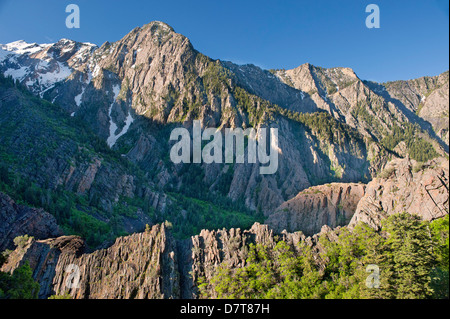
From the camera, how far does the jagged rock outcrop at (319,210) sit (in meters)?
71.2

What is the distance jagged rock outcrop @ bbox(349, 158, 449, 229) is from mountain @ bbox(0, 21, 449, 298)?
0.66ft

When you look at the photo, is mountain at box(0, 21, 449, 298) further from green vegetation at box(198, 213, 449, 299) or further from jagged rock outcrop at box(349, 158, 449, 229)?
green vegetation at box(198, 213, 449, 299)

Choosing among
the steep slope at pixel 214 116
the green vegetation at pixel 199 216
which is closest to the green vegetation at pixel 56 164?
the steep slope at pixel 214 116

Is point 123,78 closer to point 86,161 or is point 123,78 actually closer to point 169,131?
point 169,131

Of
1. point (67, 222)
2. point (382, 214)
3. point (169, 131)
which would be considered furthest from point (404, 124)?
point (67, 222)

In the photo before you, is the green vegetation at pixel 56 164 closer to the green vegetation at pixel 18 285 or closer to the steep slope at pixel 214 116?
the steep slope at pixel 214 116

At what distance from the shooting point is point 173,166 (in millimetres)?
114938

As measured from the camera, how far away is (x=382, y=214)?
145 feet

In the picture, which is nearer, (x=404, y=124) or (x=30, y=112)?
(x=30, y=112)

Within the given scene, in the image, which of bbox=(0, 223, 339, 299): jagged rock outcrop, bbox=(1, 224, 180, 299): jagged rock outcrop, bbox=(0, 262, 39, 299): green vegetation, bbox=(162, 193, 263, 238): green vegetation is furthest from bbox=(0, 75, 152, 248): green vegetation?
bbox=(0, 262, 39, 299): green vegetation

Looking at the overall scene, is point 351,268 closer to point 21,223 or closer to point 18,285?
point 18,285

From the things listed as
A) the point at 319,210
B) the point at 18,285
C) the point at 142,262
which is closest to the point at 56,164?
the point at 18,285
